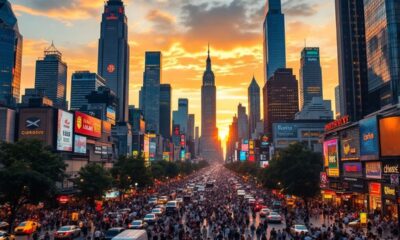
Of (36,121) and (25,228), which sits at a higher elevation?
(36,121)

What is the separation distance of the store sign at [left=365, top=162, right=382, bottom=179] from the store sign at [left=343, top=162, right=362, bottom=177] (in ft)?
9.77

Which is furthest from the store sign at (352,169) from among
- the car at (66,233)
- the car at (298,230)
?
the car at (66,233)

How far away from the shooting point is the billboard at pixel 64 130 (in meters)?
88.6

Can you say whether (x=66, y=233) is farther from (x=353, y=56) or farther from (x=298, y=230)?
(x=353, y=56)

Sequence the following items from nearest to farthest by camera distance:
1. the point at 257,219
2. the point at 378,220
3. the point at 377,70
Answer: the point at 378,220, the point at 257,219, the point at 377,70

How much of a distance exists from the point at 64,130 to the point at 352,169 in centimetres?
5935

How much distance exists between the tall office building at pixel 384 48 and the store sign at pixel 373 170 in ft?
255

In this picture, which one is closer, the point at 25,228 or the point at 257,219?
the point at 25,228

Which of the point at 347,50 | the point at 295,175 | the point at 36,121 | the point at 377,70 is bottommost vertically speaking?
the point at 295,175

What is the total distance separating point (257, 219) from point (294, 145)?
19771mm

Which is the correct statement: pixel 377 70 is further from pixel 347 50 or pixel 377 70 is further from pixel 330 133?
pixel 330 133

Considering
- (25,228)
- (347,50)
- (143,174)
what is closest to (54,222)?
(25,228)

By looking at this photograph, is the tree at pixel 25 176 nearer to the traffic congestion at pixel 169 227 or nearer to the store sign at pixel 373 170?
the traffic congestion at pixel 169 227

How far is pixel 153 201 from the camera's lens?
7956 centimetres
